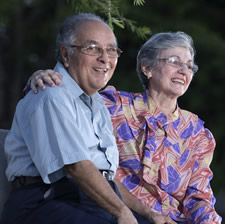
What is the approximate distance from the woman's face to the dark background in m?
5.70

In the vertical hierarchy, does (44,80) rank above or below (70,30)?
below

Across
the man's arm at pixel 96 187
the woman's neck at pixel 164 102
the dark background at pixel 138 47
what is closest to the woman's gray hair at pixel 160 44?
the woman's neck at pixel 164 102

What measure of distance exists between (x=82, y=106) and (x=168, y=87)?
0.76m

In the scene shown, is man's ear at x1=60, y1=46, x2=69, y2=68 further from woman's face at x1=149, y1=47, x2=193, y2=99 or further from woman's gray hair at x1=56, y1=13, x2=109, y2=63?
woman's face at x1=149, y1=47, x2=193, y2=99

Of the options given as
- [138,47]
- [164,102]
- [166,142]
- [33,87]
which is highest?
[33,87]

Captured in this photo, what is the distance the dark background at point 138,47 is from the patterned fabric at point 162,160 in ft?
19.2

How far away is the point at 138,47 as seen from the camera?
10.5 m

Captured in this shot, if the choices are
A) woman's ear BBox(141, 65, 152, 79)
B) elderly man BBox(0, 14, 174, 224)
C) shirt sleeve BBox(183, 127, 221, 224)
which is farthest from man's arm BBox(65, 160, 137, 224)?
woman's ear BBox(141, 65, 152, 79)

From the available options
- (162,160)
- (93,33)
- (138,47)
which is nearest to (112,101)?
(162,160)

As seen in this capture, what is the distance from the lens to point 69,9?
8.88 meters

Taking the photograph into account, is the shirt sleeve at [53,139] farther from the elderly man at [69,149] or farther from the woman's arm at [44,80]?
the woman's arm at [44,80]

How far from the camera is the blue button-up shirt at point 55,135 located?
2438 mm

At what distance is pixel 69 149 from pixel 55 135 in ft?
0.28

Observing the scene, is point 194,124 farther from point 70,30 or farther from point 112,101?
point 70,30
